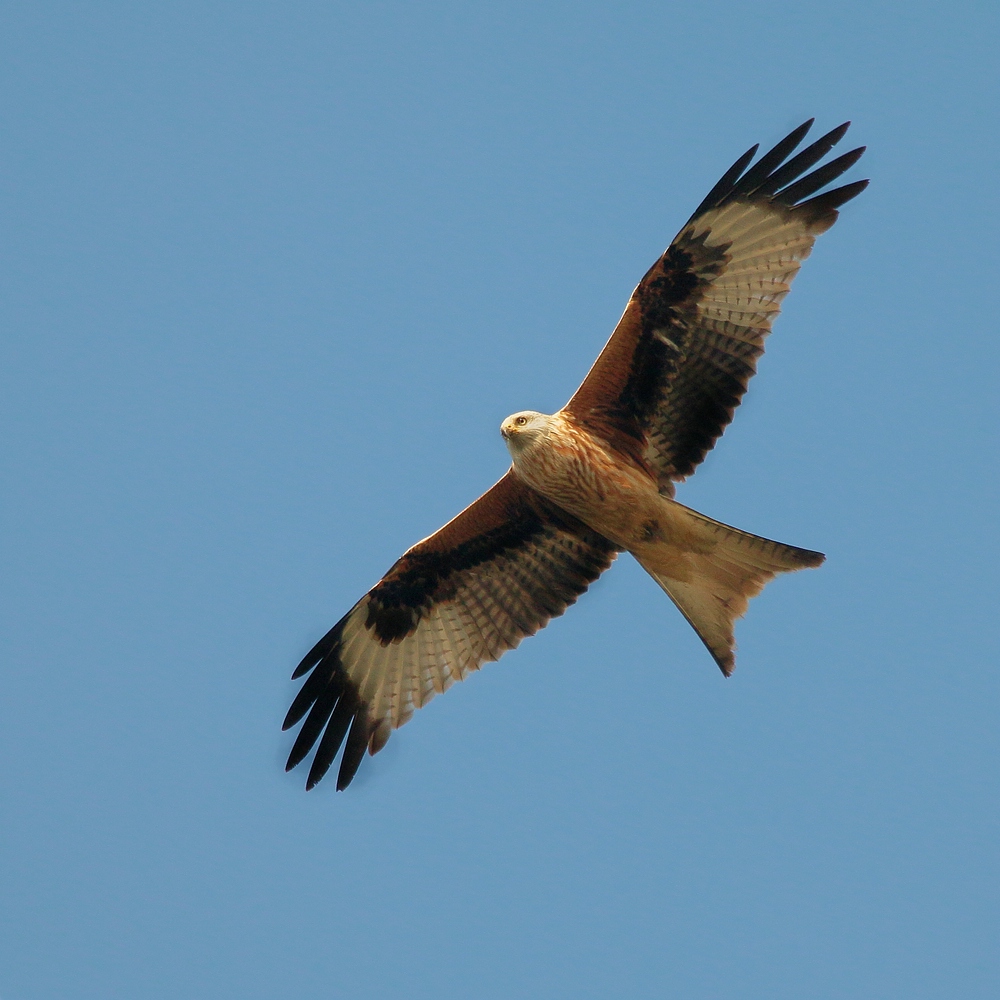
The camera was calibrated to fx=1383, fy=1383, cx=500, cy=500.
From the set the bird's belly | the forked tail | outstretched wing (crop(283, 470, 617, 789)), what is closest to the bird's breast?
the bird's belly

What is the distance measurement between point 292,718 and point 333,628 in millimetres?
680

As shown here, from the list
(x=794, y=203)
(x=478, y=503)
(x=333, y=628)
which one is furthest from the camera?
(x=333, y=628)

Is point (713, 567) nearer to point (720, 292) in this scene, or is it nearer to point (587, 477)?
point (587, 477)

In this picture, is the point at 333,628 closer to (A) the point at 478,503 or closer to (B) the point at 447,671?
(B) the point at 447,671

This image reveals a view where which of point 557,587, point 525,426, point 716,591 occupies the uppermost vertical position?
point 525,426

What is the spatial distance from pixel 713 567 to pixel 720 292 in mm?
1706

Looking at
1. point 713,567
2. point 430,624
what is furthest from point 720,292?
point 430,624

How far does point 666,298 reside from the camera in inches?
337

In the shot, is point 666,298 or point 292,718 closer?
point 666,298

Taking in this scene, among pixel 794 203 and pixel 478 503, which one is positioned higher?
pixel 794 203

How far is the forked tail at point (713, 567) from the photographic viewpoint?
27.6 feet

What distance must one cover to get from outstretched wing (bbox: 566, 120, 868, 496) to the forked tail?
2.61 feet

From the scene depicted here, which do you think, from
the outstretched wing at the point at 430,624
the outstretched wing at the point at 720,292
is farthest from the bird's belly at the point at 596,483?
the outstretched wing at the point at 430,624

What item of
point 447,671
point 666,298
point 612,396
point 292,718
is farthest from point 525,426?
point 292,718
